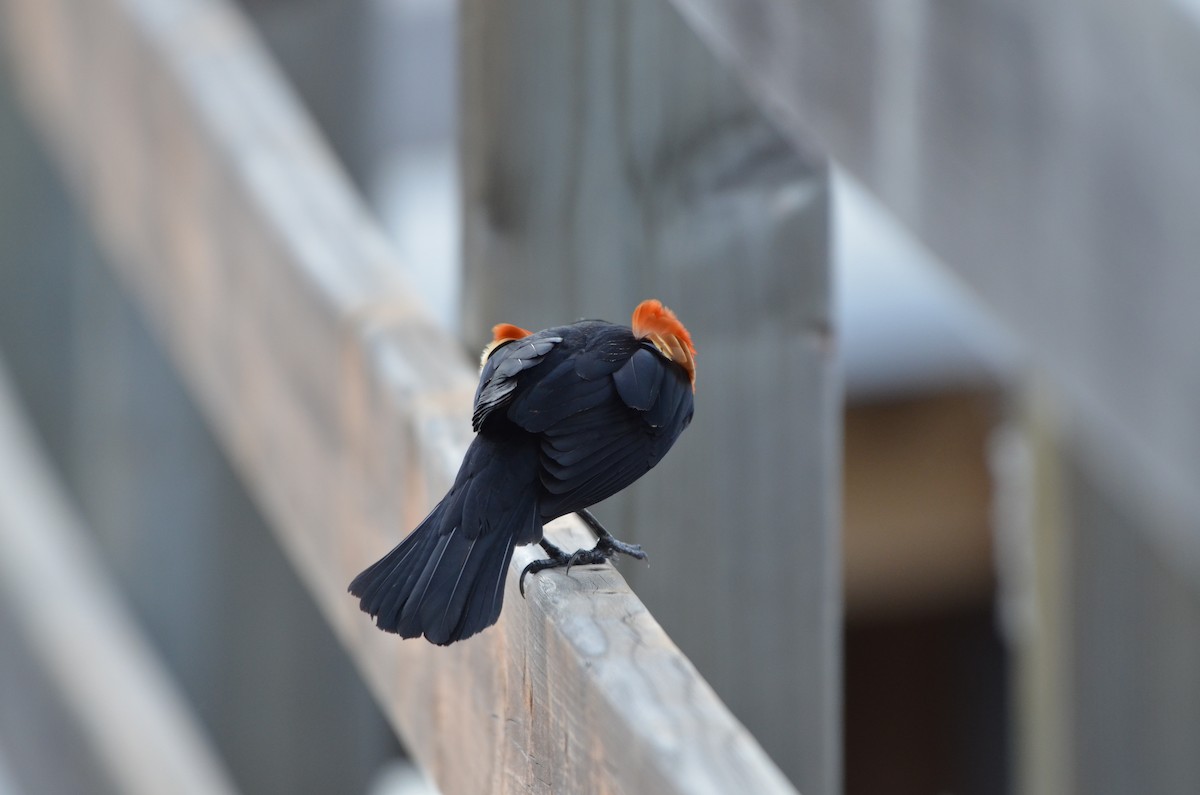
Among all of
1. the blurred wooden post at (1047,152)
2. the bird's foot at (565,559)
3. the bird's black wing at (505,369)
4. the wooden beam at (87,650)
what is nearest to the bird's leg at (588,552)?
the bird's foot at (565,559)

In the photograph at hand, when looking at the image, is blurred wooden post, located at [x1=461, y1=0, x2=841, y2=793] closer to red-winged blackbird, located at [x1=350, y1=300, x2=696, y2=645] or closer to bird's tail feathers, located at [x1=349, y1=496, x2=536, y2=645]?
red-winged blackbird, located at [x1=350, y1=300, x2=696, y2=645]

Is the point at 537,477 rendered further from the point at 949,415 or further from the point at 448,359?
the point at 949,415

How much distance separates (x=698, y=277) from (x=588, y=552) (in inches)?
16.4

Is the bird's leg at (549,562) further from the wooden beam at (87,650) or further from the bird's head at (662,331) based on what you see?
the wooden beam at (87,650)

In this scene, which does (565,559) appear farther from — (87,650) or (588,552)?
(87,650)

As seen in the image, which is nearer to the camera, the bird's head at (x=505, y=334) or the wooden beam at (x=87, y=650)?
the bird's head at (x=505, y=334)

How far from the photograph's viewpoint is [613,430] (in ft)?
4.57

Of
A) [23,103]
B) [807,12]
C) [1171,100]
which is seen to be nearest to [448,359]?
[807,12]

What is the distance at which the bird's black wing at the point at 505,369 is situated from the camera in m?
1.32

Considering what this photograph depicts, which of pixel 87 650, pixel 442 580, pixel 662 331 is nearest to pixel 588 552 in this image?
pixel 442 580

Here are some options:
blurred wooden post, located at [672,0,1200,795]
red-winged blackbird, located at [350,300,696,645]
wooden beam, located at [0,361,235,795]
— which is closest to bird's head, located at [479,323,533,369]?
red-winged blackbird, located at [350,300,696,645]

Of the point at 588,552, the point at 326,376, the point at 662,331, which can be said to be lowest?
the point at 588,552

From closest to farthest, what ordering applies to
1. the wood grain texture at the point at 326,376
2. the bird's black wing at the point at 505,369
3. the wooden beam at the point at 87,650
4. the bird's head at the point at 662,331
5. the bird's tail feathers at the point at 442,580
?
the wood grain texture at the point at 326,376 → the bird's tail feathers at the point at 442,580 → the bird's black wing at the point at 505,369 → the bird's head at the point at 662,331 → the wooden beam at the point at 87,650

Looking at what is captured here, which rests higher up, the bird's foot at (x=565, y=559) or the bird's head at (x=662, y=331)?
the bird's head at (x=662, y=331)
